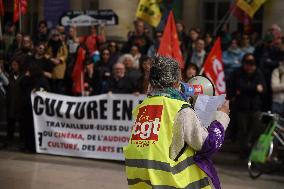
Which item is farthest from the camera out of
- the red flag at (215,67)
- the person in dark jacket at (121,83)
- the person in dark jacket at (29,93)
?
the person in dark jacket at (29,93)

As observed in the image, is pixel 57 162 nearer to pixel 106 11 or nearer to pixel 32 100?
pixel 32 100

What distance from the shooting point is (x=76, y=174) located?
7.93m

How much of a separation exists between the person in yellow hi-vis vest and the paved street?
4.08 meters

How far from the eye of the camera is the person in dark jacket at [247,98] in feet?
28.7

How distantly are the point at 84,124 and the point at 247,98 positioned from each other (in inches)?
103

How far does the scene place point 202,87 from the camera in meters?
3.46

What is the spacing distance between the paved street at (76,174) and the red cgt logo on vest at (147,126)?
405 centimetres

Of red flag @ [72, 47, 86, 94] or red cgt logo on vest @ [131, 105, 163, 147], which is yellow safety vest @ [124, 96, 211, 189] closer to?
red cgt logo on vest @ [131, 105, 163, 147]

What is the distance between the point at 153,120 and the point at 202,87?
17.1 inches

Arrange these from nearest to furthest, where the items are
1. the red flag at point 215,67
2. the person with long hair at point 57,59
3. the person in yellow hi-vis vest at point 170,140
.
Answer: the person in yellow hi-vis vest at point 170,140 < the red flag at point 215,67 < the person with long hair at point 57,59

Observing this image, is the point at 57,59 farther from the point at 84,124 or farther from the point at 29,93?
the point at 84,124

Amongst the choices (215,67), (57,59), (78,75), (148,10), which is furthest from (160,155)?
(148,10)

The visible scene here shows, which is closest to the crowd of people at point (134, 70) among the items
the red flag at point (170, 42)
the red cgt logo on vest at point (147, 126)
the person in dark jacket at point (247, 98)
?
the person in dark jacket at point (247, 98)

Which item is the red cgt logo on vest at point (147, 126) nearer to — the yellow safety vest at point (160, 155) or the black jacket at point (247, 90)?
the yellow safety vest at point (160, 155)
